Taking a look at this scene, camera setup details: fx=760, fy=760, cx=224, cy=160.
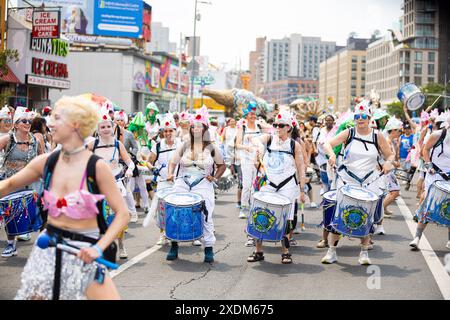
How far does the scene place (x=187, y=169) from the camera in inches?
391

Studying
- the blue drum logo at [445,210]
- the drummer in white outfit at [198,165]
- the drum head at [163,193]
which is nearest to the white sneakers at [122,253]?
the drummer in white outfit at [198,165]

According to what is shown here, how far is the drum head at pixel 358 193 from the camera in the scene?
9180mm

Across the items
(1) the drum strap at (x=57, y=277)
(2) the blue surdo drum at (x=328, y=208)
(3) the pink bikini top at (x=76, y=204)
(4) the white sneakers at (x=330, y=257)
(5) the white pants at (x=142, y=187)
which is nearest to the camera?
(1) the drum strap at (x=57, y=277)

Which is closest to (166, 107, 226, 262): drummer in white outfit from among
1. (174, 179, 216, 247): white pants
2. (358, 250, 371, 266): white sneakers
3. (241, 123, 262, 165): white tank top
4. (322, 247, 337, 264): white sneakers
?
(174, 179, 216, 247): white pants

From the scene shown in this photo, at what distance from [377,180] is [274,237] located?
165 cm

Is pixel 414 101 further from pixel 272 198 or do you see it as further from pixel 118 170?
pixel 118 170

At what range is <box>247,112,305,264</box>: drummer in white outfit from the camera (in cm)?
975

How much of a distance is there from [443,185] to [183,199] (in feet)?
11.8

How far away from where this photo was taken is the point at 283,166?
983cm

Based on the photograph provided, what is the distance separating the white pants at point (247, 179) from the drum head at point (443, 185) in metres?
4.21

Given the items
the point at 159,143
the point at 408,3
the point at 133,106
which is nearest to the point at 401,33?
the point at 408,3

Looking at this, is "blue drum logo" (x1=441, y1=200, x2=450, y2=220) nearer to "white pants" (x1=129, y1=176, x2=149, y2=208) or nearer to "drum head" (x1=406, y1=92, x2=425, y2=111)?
"white pants" (x1=129, y1=176, x2=149, y2=208)

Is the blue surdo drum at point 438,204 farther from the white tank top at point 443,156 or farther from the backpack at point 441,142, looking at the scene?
the backpack at point 441,142
